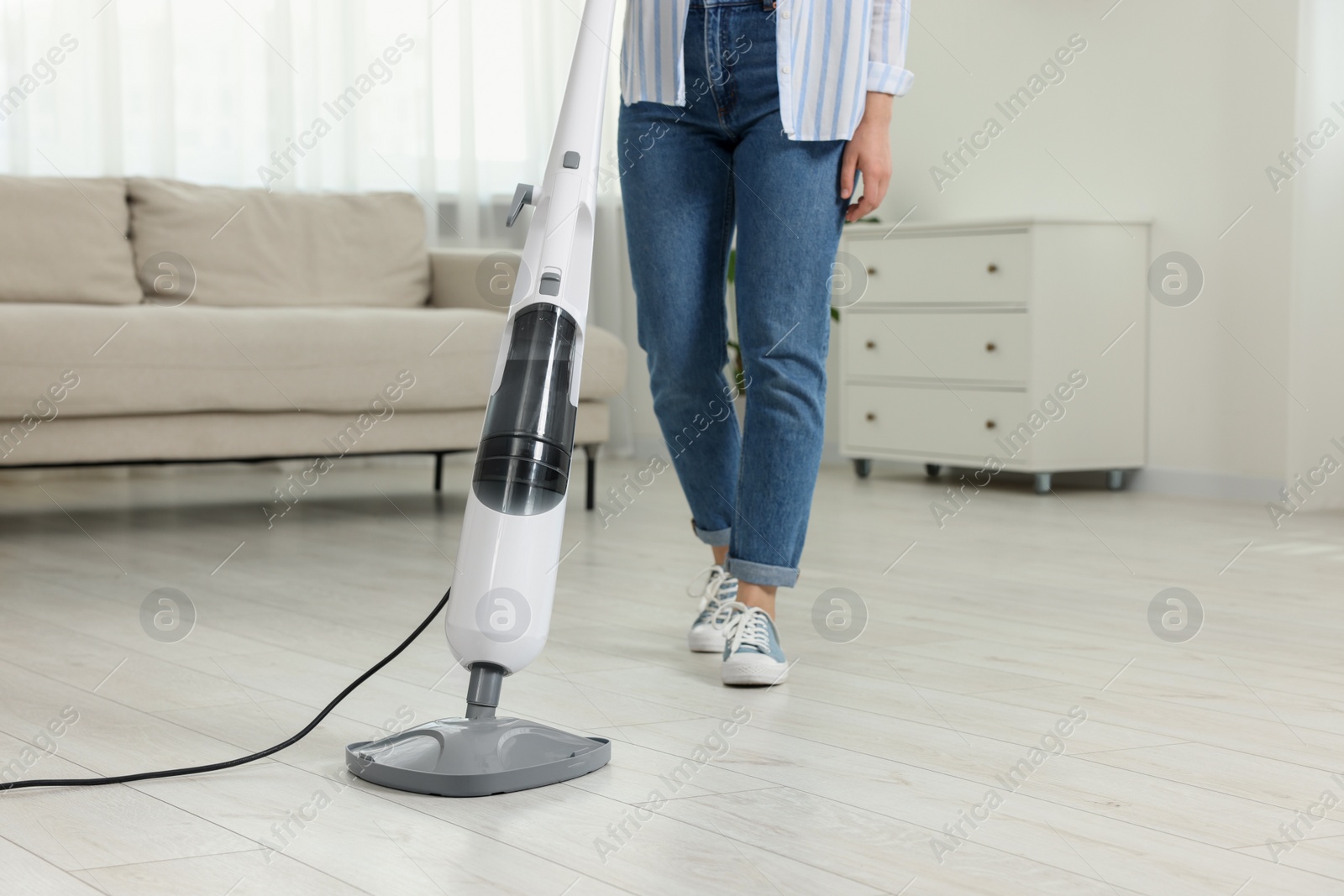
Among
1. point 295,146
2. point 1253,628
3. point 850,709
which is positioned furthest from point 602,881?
point 295,146

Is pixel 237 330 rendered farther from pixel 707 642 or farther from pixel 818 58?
pixel 818 58

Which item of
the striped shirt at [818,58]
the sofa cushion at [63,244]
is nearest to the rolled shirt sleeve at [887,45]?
the striped shirt at [818,58]

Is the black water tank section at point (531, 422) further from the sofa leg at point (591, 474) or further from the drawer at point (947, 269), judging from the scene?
the drawer at point (947, 269)

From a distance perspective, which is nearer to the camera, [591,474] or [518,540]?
[518,540]

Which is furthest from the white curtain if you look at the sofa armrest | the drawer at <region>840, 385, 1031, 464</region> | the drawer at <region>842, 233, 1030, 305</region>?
the drawer at <region>842, 233, 1030, 305</region>

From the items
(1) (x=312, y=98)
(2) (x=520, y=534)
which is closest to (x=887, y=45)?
(2) (x=520, y=534)

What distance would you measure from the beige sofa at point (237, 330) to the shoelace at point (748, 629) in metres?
1.57

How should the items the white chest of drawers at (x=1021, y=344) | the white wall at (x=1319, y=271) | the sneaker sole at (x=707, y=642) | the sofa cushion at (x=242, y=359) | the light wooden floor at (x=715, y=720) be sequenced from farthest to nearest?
the white chest of drawers at (x=1021, y=344) → the white wall at (x=1319, y=271) → the sofa cushion at (x=242, y=359) → the sneaker sole at (x=707, y=642) → the light wooden floor at (x=715, y=720)

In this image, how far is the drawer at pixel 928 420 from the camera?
12.5 ft

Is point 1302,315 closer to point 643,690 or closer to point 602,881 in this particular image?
point 643,690

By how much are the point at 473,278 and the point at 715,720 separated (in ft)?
8.35

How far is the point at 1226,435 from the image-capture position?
3602 mm

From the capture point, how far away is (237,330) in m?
2.88

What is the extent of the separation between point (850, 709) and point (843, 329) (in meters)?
2.89
